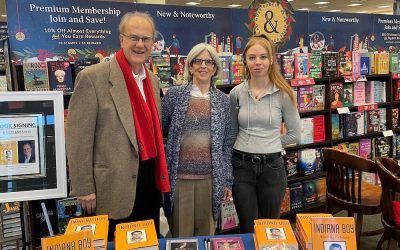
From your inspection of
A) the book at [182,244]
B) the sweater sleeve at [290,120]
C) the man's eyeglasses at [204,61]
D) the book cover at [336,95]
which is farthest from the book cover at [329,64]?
the book at [182,244]

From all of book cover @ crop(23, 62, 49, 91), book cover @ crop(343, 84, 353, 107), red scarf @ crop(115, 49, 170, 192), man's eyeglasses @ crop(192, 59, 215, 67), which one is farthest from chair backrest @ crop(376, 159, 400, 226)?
book cover @ crop(23, 62, 49, 91)

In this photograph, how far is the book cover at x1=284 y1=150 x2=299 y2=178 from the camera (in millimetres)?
4094

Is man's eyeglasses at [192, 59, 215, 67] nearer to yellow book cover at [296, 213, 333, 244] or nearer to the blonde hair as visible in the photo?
the blonde hair

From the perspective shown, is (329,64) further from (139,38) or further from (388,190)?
(139,38)

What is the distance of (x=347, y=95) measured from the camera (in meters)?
4.42

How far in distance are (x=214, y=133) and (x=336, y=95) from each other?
103 inches

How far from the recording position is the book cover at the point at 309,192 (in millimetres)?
4227

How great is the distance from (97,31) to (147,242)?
7.20ft

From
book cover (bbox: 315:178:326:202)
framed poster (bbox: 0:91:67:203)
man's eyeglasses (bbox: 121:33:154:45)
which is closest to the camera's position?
framed poster (bbox: 0:91:67:203)

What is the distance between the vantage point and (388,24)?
17.0 feet

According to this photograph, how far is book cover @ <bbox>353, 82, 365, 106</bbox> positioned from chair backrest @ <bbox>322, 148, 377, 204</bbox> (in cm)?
171

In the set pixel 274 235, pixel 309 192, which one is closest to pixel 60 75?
pixel 274 235

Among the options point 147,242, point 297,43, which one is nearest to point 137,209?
point 147,242

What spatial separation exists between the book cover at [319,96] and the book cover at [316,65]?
15 centimetres
